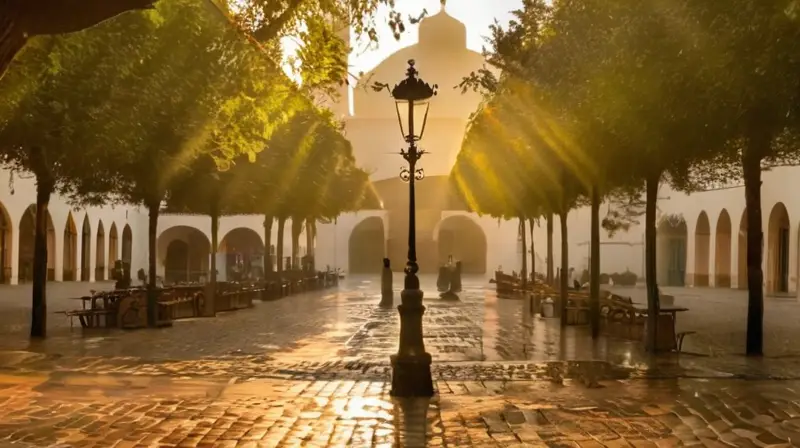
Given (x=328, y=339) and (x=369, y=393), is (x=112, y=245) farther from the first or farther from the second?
(x=369, y=393)

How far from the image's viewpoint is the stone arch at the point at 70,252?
151ft

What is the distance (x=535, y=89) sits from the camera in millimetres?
17984

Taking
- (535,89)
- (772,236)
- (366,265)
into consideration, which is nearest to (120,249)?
(366,265)

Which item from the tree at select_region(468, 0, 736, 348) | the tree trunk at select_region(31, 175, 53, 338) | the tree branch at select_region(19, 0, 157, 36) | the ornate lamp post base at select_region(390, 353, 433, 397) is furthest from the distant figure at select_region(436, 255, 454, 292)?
the tree branch at select_region(19, 0, 157, 36)

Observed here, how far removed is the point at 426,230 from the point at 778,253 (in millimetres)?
31835

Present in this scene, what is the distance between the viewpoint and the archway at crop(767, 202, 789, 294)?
3612 centimetres

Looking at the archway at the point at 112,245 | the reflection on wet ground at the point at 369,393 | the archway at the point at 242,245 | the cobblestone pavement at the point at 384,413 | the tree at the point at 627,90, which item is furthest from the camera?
the archway at the point at 242,245

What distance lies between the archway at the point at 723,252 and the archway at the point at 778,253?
522 cm

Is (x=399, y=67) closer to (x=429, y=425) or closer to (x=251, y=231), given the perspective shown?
(x=251, y=231)

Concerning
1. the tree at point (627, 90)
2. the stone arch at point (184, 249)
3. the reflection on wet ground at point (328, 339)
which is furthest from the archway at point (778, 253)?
the stone arch at point (184, 249)

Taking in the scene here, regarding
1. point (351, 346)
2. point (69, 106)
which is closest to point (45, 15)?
point (69, 106)

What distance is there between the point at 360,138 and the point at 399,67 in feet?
23.7

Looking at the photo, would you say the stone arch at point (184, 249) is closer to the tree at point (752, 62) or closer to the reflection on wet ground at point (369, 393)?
the reflection on wet ground at point (369, 393)

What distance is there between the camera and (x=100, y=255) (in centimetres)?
5159
